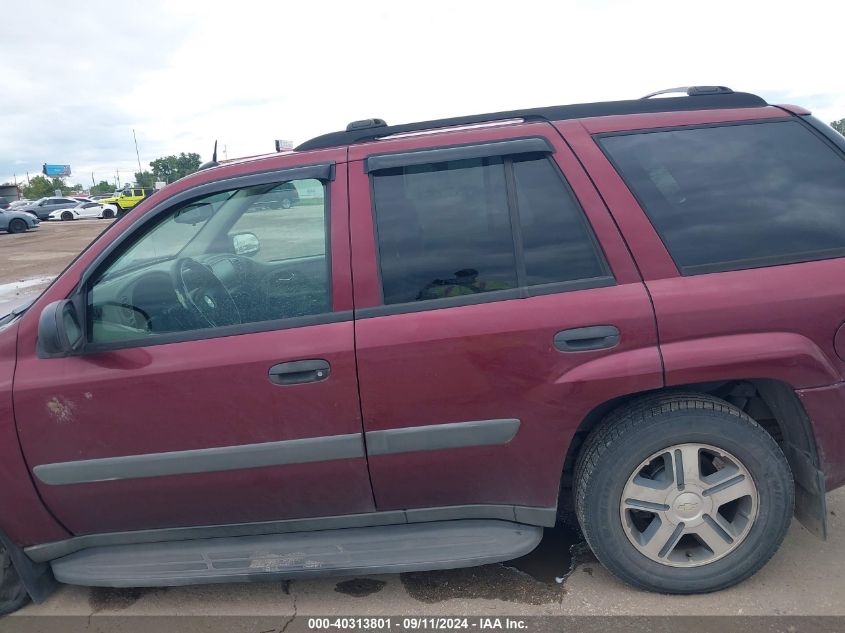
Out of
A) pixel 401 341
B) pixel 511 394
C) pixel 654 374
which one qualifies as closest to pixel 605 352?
pixel 654 374

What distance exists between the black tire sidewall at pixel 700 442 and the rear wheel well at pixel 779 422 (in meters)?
0.12

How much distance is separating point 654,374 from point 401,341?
924 mm

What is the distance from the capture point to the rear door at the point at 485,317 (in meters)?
2.37

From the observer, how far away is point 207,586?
2895mm

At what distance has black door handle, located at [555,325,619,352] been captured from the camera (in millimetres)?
2355

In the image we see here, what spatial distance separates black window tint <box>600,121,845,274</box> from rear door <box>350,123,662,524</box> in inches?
9.3

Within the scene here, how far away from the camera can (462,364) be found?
2385mm

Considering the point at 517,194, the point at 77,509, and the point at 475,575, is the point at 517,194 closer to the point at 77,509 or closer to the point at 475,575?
the point at 475,575

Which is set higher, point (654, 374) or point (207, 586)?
point (654, 374)

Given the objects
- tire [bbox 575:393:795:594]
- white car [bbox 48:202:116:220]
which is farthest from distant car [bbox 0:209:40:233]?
tire [bbox 575:393:795:594]

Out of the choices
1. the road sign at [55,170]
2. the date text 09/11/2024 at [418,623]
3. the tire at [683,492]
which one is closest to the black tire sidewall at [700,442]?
the tire at [683,492]

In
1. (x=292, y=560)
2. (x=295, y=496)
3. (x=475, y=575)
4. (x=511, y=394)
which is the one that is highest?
(x=511, y=394)

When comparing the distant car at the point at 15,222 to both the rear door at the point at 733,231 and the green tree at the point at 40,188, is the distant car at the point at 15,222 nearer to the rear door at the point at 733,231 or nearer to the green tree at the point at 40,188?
the rear door at the point at 733,231

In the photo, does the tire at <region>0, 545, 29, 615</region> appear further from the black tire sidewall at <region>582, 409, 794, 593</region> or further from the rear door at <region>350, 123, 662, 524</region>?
the black tire sidewall at <region>582, 409, 794, 593</region>
